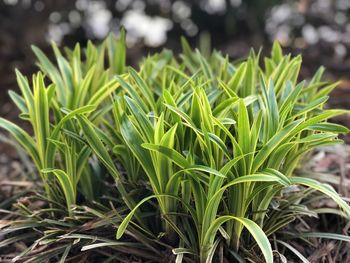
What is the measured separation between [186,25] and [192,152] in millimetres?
2545

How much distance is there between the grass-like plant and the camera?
3.86 ft

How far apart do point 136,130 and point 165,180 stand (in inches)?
5.5

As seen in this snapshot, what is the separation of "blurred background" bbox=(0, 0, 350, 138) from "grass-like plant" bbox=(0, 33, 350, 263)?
1.84 metres

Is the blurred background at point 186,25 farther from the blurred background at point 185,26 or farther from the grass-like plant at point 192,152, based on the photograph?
the grass-like plant at point 192,152

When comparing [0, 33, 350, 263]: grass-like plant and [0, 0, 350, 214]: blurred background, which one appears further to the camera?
[0, 0, 350, 214]: blurred background

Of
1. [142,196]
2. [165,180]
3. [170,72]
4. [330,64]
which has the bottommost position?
[330,64]

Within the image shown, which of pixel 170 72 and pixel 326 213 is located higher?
pixel 170 72

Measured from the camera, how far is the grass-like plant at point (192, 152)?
46.3 inches

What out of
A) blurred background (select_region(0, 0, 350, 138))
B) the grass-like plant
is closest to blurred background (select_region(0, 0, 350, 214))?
blurred background (select_region(0, 0, 350, 138))

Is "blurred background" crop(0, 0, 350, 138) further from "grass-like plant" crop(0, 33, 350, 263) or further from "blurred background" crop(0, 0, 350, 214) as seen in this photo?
"grass-like plant" crop(0, 33, 350, 263)

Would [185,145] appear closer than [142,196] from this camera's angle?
Yes

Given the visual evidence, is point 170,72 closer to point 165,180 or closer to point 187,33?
point 165,180

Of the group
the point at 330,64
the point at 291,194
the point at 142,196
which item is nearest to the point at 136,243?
the point at 142,196

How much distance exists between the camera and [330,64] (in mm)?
3328
